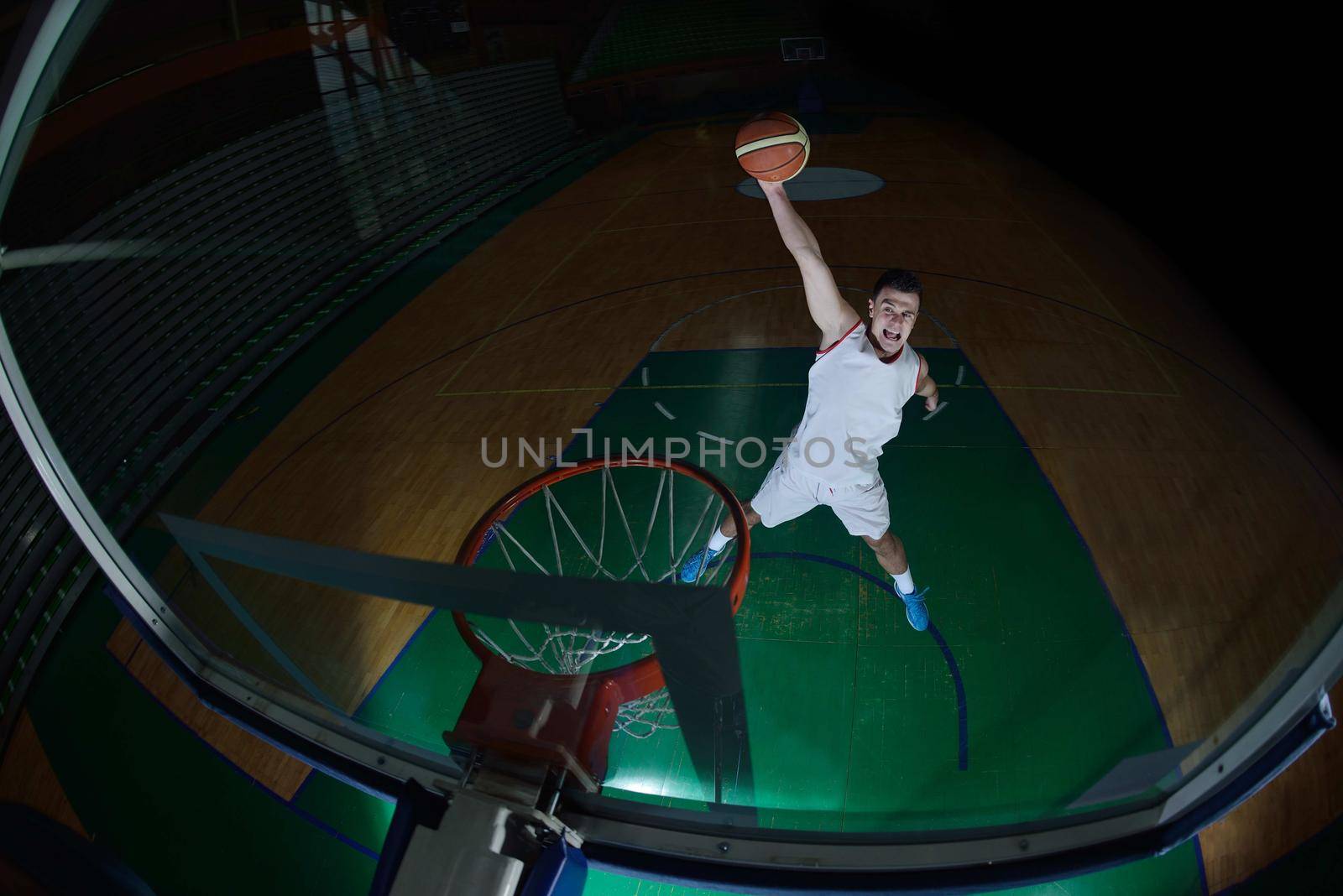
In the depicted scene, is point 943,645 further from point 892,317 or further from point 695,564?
point 892,317

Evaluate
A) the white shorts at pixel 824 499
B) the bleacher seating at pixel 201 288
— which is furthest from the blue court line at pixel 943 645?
the bleacher seating at pixel 201 288

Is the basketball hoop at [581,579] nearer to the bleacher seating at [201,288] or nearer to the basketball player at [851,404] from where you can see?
the basketball player at [851,404]

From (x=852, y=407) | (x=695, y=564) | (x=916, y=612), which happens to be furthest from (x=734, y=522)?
(x=916, y=612)

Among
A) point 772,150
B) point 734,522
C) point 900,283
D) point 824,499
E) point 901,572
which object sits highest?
point 772,150

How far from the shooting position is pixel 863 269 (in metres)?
6.33

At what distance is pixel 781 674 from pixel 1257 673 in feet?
5.65

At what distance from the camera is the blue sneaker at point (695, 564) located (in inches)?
140

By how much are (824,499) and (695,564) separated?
0.75 metres

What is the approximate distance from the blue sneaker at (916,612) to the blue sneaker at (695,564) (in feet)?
2.78

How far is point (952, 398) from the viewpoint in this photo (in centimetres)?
479

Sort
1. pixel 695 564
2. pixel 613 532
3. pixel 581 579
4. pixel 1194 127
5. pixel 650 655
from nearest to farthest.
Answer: pixel 581 579, pixel 650 655, pixel 695 564, pixel 613 532, pixel 1194 127

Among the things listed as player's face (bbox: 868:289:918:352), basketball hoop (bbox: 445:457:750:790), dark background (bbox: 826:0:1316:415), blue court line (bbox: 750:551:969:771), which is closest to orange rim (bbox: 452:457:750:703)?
basketball hoop (bbox: 445:457:750:790)

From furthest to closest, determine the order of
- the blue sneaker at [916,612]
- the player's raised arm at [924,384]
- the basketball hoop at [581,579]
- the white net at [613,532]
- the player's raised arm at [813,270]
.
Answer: the white net at [613,532] → the blue sneaker at [916,612] → the player's raised arm at [924,384] → the player's raised arm at [813,270] → the basketball hoop at [581,579]

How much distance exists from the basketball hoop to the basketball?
128 cm
